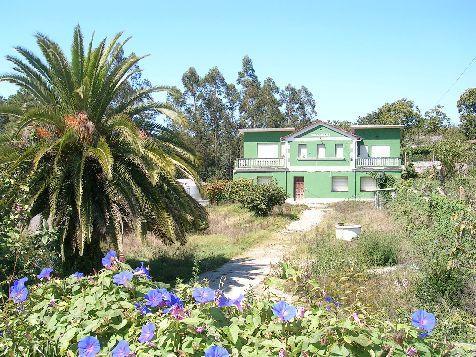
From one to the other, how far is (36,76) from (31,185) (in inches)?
93.6

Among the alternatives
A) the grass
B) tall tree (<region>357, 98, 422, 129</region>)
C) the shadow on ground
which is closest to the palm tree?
the grass

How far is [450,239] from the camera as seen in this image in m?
9.18

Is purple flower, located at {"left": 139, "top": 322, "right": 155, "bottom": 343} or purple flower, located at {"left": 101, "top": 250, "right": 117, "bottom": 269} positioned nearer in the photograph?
purple flower, located at {"left": 139, "top": 322, "right": 155, "bottom": 343}

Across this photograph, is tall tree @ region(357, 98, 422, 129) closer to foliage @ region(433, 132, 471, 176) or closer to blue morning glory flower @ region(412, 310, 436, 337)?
foliage @ region(433, 132, 471, 176)

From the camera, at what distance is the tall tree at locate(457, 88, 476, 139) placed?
48.9 metres

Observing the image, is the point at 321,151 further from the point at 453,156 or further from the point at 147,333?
the point at 147,333

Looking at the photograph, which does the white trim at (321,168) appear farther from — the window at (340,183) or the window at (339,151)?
the window at (339,151)

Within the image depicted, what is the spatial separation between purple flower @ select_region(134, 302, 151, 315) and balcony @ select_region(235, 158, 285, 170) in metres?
29.6

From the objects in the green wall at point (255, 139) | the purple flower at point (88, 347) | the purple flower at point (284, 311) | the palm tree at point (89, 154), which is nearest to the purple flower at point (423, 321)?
the purple flower at point (284, 311)

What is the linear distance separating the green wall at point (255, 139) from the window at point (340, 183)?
201 inches

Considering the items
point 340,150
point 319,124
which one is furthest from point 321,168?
point 319,124

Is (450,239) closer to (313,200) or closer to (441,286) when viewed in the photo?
(441,286)

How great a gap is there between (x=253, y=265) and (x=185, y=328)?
1027 cm

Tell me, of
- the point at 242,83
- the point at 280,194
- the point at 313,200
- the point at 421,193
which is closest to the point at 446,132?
the point at 242,83
